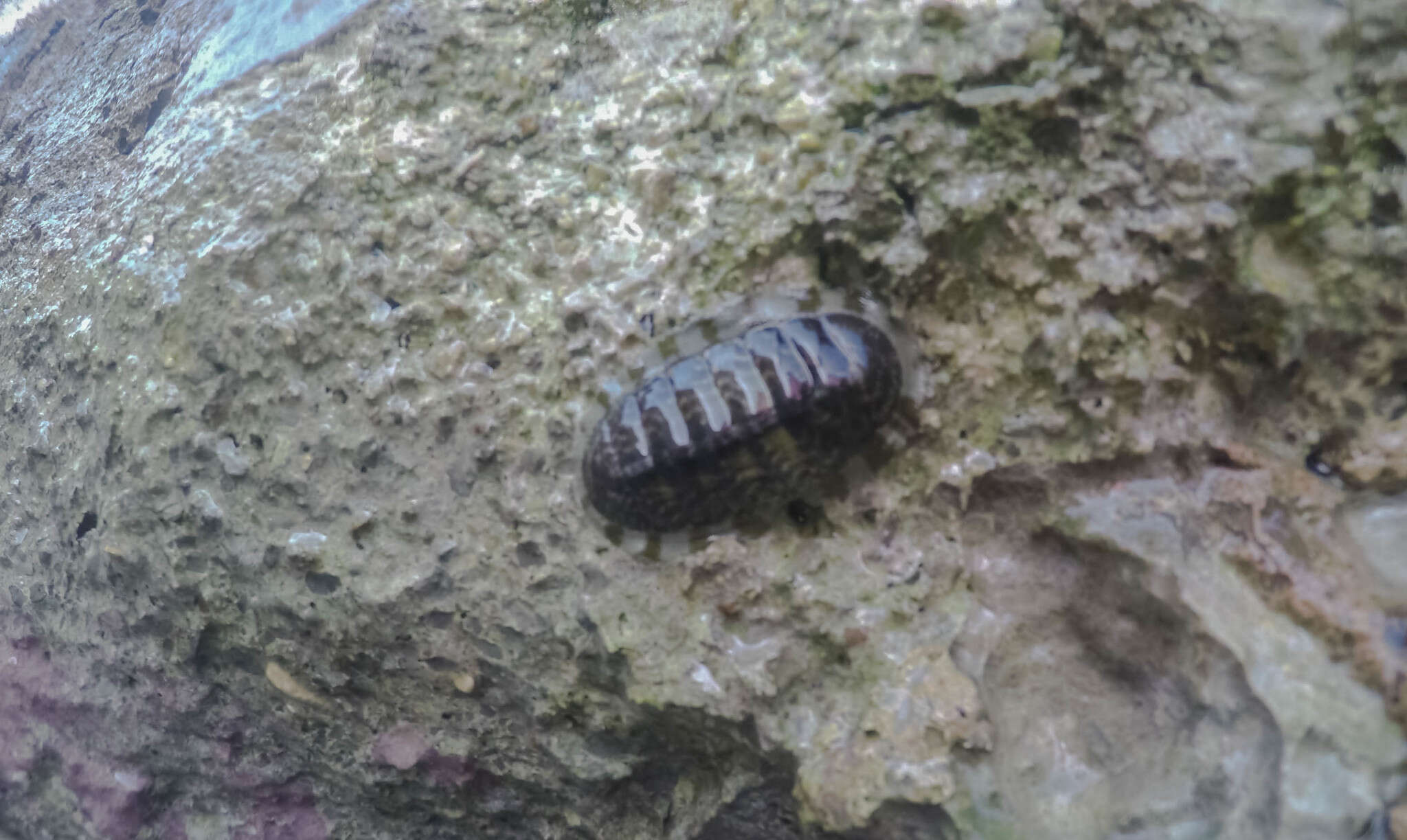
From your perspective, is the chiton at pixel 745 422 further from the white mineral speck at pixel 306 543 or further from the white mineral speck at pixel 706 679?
the white mineral speck at pixel 306 543

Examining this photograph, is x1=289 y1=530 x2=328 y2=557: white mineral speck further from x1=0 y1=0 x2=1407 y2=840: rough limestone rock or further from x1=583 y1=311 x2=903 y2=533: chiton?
x1=583 y1=311 x2=903 y2=533: chiton

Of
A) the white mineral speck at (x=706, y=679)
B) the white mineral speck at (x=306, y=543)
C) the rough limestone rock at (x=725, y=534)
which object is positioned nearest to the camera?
the rough limestone rock at (x=725, y=534)

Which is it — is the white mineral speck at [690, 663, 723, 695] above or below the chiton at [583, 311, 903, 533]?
below

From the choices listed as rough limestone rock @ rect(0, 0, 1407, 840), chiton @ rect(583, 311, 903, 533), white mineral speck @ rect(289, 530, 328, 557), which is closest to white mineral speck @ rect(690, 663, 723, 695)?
rough limestone rock @ rect(0, 0, 1407, 840)

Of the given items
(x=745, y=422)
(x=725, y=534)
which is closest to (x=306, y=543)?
(x=725, y=534)

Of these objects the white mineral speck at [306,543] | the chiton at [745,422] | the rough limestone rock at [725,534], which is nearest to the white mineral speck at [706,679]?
the rough limestone rock at [725,534]
